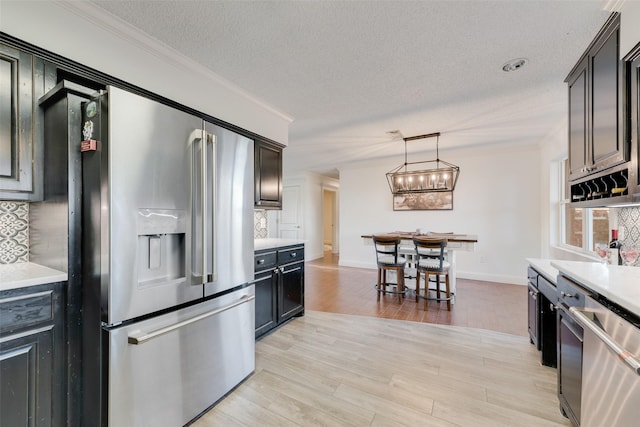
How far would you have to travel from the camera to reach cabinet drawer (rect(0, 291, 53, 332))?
111cm

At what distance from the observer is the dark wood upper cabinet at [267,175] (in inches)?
115

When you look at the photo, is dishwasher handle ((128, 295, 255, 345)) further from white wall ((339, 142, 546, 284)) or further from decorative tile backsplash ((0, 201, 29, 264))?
white wall ((339, 142, 546, 284))

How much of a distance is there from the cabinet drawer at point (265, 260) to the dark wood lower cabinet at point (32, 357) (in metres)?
1.43

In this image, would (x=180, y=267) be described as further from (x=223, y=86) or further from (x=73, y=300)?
(x=223, y=86)

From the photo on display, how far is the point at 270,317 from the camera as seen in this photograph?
2734 millimetres

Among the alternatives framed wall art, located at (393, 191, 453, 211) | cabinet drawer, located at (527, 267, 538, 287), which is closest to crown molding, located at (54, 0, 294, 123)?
A: cabinet drawer, located at (527, 267, 538, 287)

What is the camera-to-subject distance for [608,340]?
42.1 inches

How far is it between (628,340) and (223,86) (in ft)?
10.2

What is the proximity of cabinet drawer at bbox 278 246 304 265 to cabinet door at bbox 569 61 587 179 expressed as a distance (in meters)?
2.58

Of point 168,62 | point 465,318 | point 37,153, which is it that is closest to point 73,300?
point 37,153

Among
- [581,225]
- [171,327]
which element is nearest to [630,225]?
[581,225]

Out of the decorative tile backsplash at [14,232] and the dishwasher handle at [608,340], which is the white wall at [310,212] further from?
the dishwasher handle at [608,340]

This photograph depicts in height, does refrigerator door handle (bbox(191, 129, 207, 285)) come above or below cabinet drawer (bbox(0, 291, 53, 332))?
above

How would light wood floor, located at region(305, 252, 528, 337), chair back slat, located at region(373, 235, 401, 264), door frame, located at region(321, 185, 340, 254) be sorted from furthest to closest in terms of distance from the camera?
door frame, located at region(321, 185, 340, 254), chair back slat, located at region(373, 235, 401, 264), light wood floor, located at region(305, 252, 528, 337)
